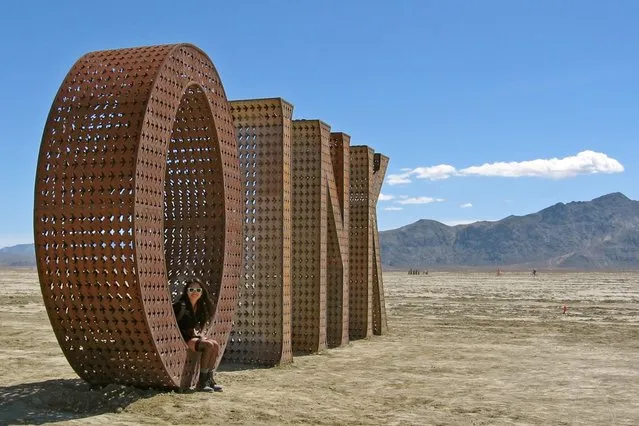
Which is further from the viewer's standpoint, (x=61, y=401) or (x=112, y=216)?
(x=61, y=401)

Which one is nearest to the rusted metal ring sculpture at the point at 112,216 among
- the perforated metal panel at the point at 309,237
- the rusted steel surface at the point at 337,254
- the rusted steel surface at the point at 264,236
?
the rusted steel surface at the point at 264,236

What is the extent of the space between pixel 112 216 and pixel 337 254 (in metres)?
8.34

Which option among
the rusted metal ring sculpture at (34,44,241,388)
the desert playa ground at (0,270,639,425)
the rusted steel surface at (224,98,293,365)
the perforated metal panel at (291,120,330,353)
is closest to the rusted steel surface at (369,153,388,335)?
the desert playa ground at (0,270,639,425)

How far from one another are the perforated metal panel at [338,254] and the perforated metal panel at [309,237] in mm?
943

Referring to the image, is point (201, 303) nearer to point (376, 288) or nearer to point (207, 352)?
point (207, 352)

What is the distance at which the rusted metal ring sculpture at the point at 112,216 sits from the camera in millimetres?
8672

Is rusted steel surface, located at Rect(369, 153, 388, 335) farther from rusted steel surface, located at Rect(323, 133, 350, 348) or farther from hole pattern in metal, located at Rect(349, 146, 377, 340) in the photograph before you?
rusted steel surface, located at Rect(323, 133, 350, 348)

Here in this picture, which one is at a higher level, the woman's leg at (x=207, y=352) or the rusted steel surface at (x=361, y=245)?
the rusted steel surface at (x=361, y=245)

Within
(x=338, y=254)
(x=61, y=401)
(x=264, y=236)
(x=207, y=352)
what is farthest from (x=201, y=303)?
(x=338, y=254)

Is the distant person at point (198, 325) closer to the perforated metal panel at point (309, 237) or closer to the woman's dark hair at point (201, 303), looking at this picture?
the woman's dark hair at point (201, 303)

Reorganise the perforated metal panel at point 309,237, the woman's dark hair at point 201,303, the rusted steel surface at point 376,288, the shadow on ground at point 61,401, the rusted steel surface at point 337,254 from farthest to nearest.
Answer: the rusted steel surface at point 376,288, the rusted steel surface at point 337,254, the perforated metal panel at point 309,237, the woman's dark hair at point 201,303, the shadow on ground at point 61,401

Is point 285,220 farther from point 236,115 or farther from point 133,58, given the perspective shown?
point 133,58

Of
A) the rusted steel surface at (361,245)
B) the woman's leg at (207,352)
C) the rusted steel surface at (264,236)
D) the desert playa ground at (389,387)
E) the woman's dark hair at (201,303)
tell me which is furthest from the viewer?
the rusted steel surface at (361,245)

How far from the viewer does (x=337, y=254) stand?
16578 millimetres
